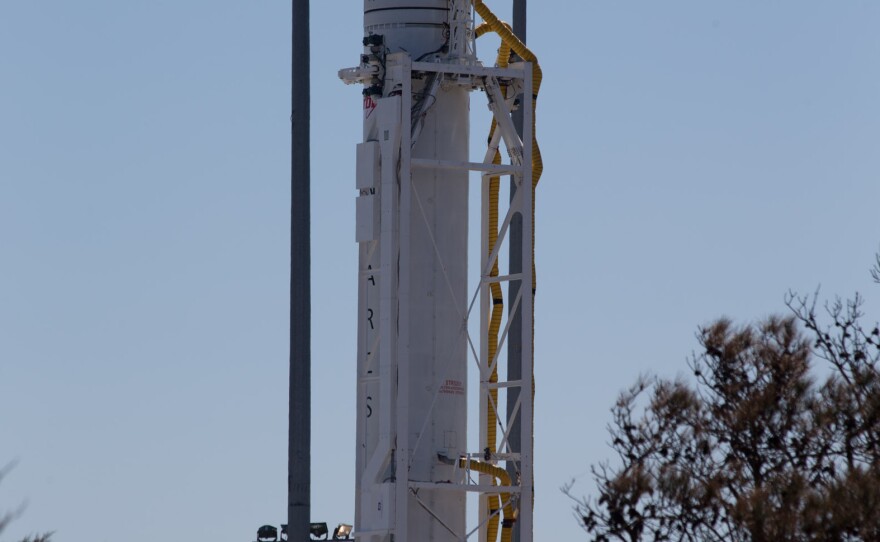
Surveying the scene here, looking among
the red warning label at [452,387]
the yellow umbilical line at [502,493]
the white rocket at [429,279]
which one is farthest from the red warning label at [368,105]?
the yellow umbilical line at [502,493]

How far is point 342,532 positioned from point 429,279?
452 inches

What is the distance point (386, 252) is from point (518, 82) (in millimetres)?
4595

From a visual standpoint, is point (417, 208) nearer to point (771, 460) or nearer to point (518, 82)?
point (518, 82)

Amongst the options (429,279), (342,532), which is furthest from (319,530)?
(429,279)

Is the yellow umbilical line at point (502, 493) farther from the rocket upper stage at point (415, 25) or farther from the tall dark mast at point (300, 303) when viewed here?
the rocket upper stage at point (415, 25)

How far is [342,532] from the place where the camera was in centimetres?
5544

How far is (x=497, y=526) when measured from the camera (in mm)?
46031

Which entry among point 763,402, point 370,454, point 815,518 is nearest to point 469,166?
point 370,454

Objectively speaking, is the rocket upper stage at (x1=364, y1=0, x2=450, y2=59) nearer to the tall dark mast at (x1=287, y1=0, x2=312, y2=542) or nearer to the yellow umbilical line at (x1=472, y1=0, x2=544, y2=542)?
the yellow umbilical line at (x1=472, y1=0, x2=544, y2=542)

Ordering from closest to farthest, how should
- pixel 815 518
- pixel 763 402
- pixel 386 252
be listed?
pixel 815 518, pixel 763 402, pixel 386 252

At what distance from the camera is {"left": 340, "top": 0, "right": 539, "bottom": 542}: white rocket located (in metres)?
45.2

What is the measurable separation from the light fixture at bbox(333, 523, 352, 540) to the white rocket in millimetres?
9263

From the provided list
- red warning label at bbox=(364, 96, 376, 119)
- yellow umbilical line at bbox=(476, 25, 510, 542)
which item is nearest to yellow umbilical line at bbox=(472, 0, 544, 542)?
yellow umbilical line at bbox=(476, 25, 510, 542)

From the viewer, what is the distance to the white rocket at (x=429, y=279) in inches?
1778
